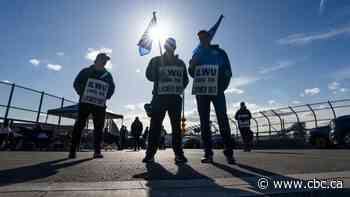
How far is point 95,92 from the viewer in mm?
6152

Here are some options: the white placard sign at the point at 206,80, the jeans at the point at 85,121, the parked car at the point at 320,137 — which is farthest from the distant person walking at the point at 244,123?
the white placard sign at the point at 206,80

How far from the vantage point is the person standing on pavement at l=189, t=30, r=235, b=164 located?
16.9 feet

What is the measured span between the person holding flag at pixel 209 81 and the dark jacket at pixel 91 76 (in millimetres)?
1862

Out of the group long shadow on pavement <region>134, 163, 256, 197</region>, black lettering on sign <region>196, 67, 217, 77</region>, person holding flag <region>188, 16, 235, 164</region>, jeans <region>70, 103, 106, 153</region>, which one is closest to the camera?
long shadow on pavement <region>134, 163, 256, 197</region>

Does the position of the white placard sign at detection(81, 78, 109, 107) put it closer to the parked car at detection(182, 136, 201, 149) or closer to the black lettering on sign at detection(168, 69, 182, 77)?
the black lettering on sign at detection(168, 69, 182, 77)

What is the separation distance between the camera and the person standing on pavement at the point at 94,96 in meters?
6.04

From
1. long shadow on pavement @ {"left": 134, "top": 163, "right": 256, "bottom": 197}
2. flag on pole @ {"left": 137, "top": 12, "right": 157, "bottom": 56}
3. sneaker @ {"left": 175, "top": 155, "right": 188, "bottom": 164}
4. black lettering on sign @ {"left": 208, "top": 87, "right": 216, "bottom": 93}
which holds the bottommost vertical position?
long shadow on pavement @ {"left": 134, "top": 163, "right": 256, "bottom": 197}

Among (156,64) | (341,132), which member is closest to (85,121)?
(156,64)

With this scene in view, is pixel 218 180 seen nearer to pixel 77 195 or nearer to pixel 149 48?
pixel 77 195

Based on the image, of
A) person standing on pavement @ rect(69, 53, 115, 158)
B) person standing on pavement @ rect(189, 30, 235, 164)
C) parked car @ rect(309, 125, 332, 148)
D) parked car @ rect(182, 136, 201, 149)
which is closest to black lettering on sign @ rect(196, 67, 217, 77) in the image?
person standing on pavement @ rect(189, 30, 235, 164)

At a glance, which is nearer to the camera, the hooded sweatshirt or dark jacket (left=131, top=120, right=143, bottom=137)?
the hooded sweatshirt

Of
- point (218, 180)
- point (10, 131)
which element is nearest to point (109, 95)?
point (218, 180)

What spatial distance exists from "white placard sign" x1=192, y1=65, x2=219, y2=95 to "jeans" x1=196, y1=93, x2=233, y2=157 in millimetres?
94

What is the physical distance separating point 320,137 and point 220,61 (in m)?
12.8
